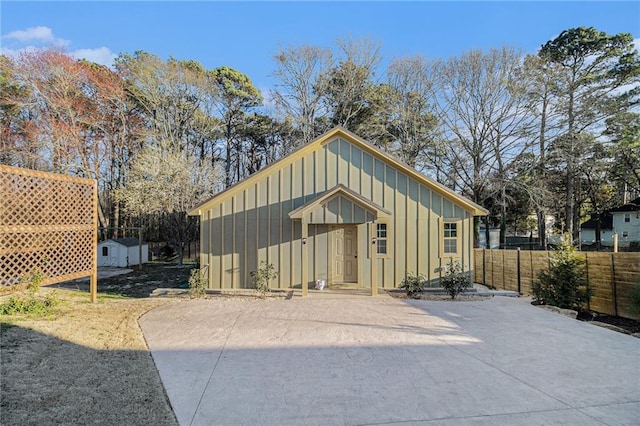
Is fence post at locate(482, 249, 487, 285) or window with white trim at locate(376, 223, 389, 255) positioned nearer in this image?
window with white trim at locate(376, 223, 389, 255)

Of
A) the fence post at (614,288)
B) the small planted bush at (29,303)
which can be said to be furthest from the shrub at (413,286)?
the small planted bush at (29,303)

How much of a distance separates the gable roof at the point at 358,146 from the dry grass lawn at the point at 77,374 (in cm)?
468

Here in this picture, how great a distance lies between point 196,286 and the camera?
31.8 ft

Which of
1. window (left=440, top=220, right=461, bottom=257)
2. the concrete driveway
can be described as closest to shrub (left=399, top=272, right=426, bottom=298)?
window (left=440, top=220, right=461, bottom=257)

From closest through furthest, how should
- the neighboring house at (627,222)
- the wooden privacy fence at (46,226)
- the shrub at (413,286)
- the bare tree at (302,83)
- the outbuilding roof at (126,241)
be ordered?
the wooden privacy fence at (46,226), the shrub at (413,286), the outbuilding roof at (126,241), the bare tree at (302,83), the neighboring house at (627,222)

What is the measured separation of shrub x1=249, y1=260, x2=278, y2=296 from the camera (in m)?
9.61

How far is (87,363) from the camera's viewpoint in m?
4.47

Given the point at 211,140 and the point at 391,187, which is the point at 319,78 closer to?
the point at 211,140

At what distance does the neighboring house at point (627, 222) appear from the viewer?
27672 mm

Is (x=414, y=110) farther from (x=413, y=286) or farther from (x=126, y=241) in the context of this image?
(x=126, y=241)

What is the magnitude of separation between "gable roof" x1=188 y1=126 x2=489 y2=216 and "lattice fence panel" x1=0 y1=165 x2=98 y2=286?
2.79 m

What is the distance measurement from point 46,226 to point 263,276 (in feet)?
16.9

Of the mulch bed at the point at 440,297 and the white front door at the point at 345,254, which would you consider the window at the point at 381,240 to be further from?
the mulch bed at the point at 440,297

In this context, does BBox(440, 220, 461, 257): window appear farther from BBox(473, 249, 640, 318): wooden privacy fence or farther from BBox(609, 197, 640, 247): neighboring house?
BBox(609, 197, 640, 247): neighboring house
